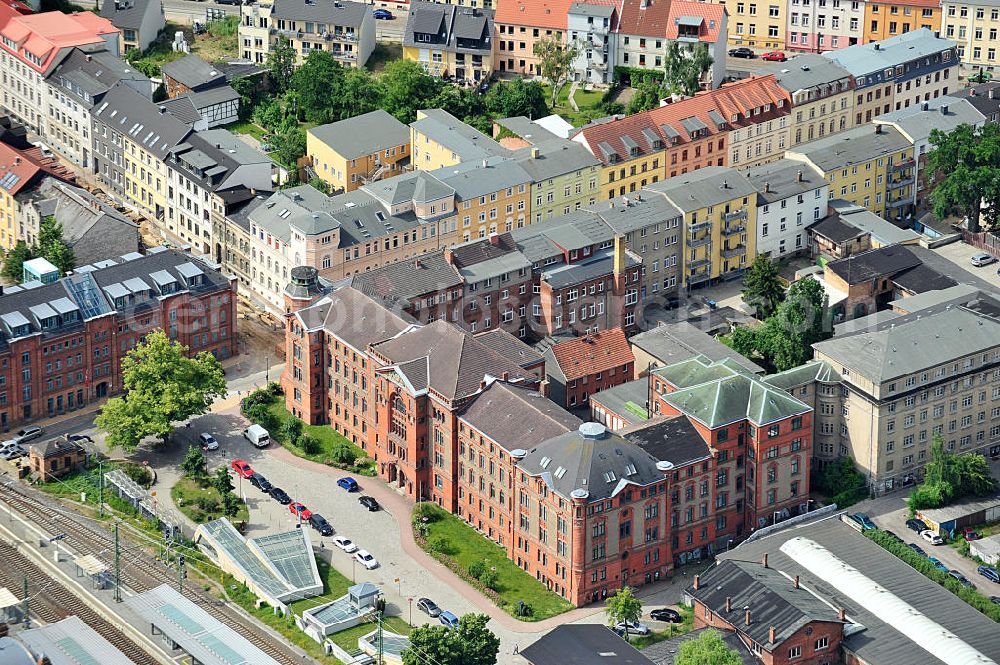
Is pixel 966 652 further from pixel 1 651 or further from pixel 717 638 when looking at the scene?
pixel 1 651

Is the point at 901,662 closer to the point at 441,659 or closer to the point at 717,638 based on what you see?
the point at 717,638

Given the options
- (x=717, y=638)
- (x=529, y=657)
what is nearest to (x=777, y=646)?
(x=717, y=638)

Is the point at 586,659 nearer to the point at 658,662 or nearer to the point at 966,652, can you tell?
the point at 658,662

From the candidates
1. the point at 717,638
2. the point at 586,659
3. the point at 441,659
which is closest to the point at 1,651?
the point at 441,659

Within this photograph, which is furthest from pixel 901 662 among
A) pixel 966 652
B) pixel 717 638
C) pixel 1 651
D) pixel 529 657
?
pixel 1 651

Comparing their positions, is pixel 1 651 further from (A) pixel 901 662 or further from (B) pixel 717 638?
(A) pixel 901 662

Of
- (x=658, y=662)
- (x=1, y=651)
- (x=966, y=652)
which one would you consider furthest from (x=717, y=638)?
→ (x=1, y=651)
